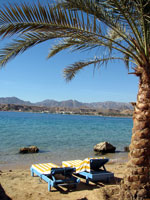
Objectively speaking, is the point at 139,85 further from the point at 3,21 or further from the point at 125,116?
the point at 125,116

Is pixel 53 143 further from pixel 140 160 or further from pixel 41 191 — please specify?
pixel 140 160

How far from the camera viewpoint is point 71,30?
15.2 ft

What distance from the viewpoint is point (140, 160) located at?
4.35 meters

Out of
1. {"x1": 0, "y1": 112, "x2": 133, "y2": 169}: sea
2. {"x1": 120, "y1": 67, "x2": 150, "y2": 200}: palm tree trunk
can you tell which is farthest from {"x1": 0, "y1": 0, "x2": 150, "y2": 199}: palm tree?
{"x1": 0, "y1": 112, "x2": 133, "y2": 169}: sea

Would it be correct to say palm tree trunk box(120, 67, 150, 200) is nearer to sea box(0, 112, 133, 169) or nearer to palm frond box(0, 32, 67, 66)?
palm frond box(0, 32, 67, 66)

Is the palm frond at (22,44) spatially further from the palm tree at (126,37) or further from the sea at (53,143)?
the sea at (53,143)

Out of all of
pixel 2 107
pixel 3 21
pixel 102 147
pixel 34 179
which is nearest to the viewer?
pixel 3 21

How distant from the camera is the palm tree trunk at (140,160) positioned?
4.32 m

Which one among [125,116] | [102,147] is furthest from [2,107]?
[102,147]

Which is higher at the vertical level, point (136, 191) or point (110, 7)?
point (110, 7)

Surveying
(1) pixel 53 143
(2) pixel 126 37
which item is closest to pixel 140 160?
(2) pixel 126 37

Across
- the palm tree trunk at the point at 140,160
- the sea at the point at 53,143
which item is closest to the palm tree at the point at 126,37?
the palm tree trunk at the point at 140,160

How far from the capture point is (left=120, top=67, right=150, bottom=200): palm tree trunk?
170 inches

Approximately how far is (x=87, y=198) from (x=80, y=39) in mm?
3906
